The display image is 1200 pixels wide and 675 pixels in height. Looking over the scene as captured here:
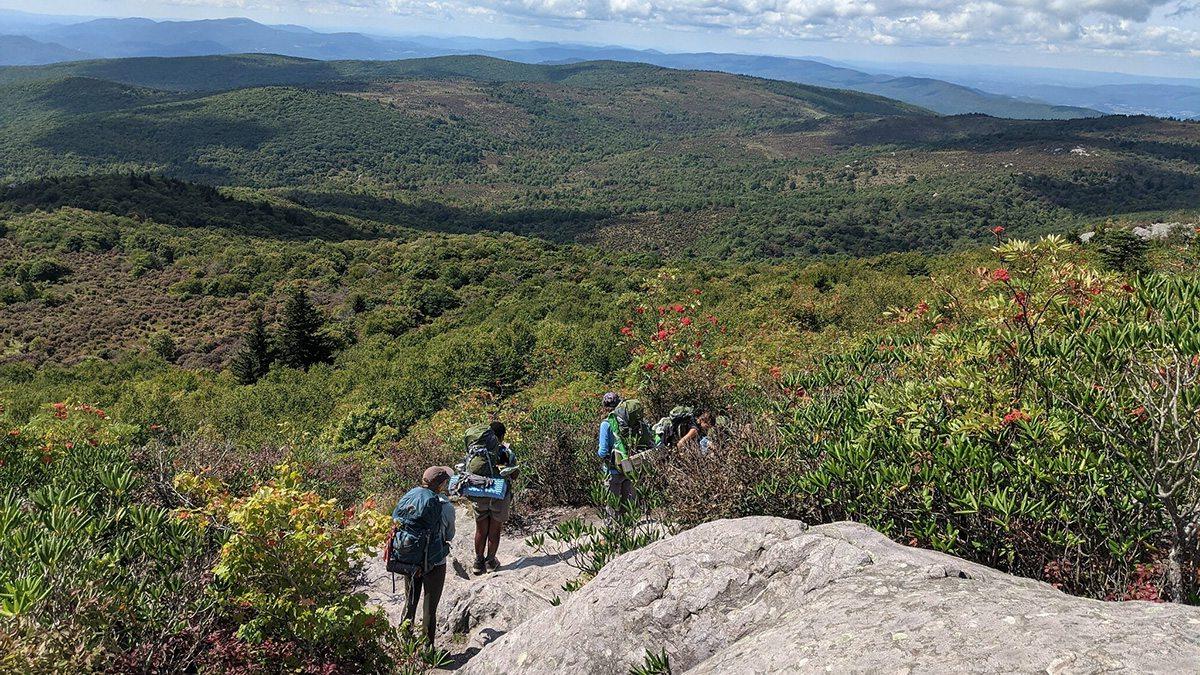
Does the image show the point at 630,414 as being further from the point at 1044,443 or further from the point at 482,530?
the point at 1044,443

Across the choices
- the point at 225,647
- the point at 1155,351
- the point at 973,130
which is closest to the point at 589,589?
the point at 225,647

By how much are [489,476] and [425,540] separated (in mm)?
1205

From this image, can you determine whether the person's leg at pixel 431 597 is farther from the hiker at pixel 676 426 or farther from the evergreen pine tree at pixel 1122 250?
the evergreen pine tree at pixel 1122 250

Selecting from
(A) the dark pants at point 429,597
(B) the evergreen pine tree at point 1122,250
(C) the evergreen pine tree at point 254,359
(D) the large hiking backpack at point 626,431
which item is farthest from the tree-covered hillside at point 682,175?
(A) the dark pants at point 429,597

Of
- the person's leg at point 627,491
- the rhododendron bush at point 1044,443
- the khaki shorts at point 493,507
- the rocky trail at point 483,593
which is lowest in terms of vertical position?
the rocky trail at point 483,593

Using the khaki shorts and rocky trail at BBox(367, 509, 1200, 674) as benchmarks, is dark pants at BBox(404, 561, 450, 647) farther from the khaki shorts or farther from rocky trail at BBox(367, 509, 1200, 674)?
the khaki shorts

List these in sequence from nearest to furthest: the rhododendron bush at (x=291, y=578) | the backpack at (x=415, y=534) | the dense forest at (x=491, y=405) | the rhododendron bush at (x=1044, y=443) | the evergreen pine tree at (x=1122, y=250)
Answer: the rhododendron bush at (x=1044, y=443) < the dense forest at (x=491, y=405) < the rhododendron bush at (x=291, y=578) < the backpack at (x=415, y=534) < the evergreen pine tree at (x=1122, y=250)

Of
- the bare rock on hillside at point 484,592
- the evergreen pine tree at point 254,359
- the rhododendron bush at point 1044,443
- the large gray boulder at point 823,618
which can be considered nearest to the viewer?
the large gray boulder at point 823,618

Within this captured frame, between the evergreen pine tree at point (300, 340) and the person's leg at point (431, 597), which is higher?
the person's leg at point (431, 597)

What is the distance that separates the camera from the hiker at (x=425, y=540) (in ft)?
17.1

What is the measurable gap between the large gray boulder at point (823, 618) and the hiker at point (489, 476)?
6.31ft

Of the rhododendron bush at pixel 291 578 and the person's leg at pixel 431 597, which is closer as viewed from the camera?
the rhododendron bush at pixel 291 578

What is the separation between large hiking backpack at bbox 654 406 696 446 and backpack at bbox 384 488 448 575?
269cm

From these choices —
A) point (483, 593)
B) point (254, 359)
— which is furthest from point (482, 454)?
point (254, 359)
